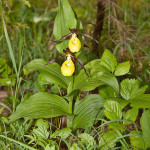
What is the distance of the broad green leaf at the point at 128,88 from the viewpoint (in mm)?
1211

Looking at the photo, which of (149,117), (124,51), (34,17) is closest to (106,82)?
(149,117)

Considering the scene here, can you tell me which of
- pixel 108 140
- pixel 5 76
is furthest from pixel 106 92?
pixel 5 76

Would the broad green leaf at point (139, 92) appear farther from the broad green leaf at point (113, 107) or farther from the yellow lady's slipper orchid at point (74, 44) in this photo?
the yellow lady's slipper orchid at point (74, 44)

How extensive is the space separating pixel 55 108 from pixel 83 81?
24 cm

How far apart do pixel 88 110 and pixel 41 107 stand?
30 centimetres

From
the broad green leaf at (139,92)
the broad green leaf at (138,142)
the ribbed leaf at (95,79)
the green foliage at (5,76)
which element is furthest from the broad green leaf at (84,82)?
the green foliage at (5,76)

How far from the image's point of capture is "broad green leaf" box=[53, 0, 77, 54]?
125 cm

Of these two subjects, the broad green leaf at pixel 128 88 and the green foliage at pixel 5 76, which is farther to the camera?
the green foliage at pixel 5 76

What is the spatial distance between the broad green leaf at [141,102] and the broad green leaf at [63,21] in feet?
1.83

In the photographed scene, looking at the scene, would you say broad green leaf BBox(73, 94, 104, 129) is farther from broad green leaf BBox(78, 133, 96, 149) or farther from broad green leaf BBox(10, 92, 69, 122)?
broad green leaf BBox(78, 133, 96, 149)

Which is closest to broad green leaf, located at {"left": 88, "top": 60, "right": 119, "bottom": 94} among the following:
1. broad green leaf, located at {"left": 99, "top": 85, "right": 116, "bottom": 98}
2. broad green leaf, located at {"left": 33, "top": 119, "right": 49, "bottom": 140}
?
broad green leaf, located at {"left": 99, "top": 85, "right": 116, "bottom": 98}

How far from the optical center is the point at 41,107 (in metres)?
1.28

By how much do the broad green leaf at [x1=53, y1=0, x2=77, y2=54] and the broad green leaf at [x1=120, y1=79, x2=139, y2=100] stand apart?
1.50 ft

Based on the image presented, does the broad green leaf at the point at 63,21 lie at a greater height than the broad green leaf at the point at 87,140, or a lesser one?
greater
